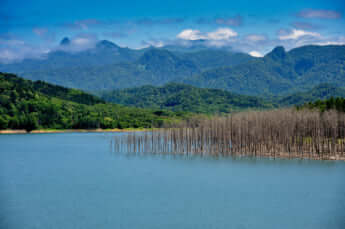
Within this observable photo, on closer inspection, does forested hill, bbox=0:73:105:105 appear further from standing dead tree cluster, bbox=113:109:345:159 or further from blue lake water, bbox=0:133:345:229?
standing dead tree cluster, bbox=113:109:345:159

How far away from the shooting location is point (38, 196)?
27047 millimetres

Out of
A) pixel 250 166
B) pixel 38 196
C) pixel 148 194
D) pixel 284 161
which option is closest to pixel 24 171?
pixel 38 196

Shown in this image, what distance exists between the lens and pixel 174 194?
2780 cm

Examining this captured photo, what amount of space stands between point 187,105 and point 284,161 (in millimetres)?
147619

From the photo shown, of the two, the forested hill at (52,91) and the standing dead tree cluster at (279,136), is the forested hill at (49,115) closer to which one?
the forested hill at (52,91)

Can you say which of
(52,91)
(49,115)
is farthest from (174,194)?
(52,91)

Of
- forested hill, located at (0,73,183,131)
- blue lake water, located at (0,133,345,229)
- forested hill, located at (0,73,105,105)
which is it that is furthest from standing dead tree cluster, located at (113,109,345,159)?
forested hill, located at (0,73,105,105)

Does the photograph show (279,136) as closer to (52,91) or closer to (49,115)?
(49,115)

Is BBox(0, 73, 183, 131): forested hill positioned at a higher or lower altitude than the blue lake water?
higher

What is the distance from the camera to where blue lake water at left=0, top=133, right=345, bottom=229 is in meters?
21.1

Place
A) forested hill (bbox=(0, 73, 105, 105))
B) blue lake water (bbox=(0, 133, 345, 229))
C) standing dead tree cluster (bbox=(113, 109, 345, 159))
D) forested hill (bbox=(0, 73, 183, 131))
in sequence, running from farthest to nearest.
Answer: forested hill (bbox=(0, 73, 105, 105)) → forested hill (bbox=(0, 73, 183, 131)) → standing dead tree cluster (bbox=(113, 109, 345, 159)) → blue lake water (bbox=(0, 133, 345, 229))

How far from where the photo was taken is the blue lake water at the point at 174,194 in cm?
2108

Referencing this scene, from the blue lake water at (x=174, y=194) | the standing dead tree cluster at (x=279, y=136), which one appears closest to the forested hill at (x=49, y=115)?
the standing dead tree cluster at (x=279, y=136)

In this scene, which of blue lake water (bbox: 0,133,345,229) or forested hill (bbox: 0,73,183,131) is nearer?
blue lake water (bbox: 0,133,345,229)
